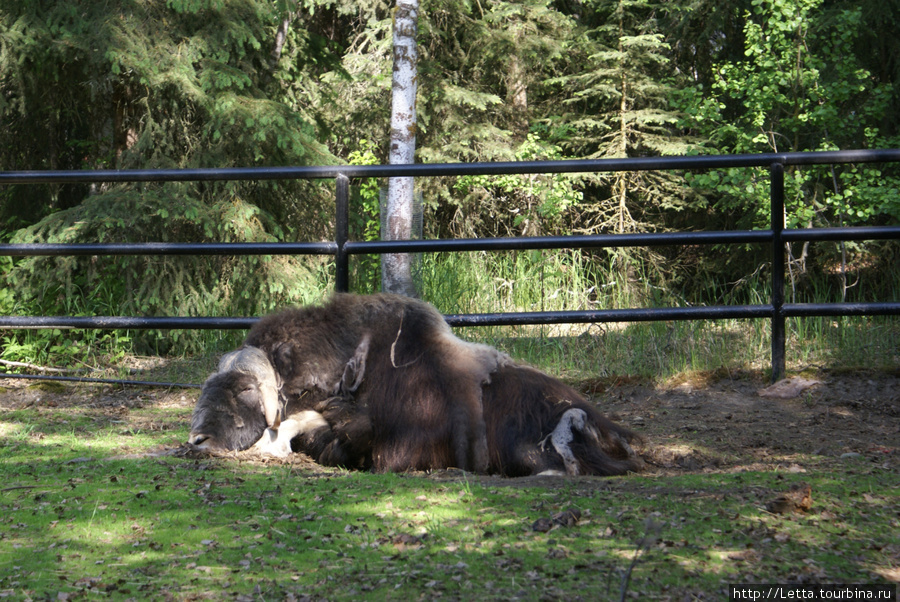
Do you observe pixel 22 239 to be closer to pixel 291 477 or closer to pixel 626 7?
pixel 291 477

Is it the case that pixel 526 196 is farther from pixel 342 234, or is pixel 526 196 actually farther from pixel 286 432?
pixel 286 432

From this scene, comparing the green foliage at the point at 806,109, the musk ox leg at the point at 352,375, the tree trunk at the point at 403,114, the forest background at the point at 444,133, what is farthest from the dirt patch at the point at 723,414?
the green foliage at the point at 806,109

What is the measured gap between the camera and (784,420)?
162 inches

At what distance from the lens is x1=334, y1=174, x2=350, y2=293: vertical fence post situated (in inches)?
189

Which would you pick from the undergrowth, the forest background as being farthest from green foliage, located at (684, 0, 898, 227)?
the undergrowth

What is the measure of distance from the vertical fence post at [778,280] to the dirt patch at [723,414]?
193 millimetres

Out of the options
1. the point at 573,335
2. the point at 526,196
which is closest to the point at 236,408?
the point at 573,335

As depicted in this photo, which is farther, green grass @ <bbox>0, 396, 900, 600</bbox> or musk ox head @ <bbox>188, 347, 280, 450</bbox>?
musk ox head @ <bbox>188, 347, 280, 450</bbox>

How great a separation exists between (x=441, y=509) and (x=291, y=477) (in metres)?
0.78

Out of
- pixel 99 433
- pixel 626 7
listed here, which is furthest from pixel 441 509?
pixel 626 7

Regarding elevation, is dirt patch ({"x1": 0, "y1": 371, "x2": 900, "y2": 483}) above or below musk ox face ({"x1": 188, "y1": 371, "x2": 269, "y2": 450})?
below

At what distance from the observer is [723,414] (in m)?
4.30

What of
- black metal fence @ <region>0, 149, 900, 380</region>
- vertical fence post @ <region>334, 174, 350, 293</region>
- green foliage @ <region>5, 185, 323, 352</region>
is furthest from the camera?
green foliage @ <region>5, 185, 323, 352</region>

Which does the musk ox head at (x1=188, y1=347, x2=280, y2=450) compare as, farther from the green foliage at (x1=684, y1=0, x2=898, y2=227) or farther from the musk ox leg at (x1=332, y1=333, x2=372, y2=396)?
the green foliage at (x1=684, y1=0, x2=898, y2=227)
